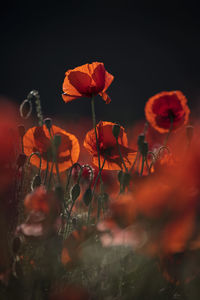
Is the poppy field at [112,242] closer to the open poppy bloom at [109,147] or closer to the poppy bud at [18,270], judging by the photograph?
the poppy bud at [18,270]

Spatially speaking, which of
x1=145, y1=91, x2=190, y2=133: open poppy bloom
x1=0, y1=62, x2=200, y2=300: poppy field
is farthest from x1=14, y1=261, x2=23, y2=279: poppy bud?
x1=145, y1=91, x2=190, y2=133: open poppy bloom

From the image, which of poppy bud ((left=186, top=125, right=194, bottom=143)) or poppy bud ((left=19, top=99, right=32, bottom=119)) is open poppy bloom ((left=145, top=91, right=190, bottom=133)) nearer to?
poppy bud ((left=186, top=125, right=194, bottom=143))

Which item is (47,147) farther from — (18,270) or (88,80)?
(18,270)

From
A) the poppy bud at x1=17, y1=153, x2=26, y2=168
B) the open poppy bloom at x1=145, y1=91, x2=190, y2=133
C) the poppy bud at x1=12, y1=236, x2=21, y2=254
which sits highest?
the open poppy bloom at x1=145, y1=91, x2=190, y2=133

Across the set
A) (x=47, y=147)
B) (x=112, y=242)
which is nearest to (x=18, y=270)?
(x=112, y=242)

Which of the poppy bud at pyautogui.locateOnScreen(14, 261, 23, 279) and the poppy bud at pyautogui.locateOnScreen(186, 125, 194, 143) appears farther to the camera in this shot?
the poppy bud at pyautogui.locateOnScreen(186, 125, 194, 143)

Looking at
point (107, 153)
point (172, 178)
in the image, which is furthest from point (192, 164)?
point (107, 153)
